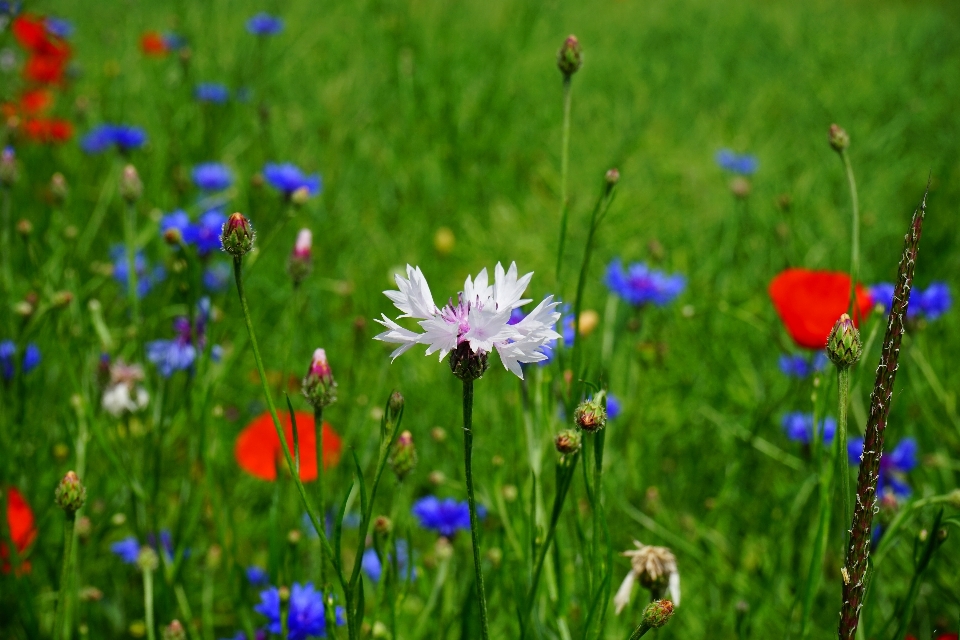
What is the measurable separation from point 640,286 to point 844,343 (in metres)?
0.77

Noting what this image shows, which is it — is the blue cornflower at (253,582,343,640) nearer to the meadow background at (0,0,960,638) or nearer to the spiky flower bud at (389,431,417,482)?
the meadow background at (0,0,960,638)

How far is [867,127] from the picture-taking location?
8.58 feet

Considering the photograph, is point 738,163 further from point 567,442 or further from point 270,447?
point 567,442

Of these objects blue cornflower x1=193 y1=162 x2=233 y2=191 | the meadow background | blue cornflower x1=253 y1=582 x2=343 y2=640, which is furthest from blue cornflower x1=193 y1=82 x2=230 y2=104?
blue cornflower x1=253 y1=582 x2=343 y2=640

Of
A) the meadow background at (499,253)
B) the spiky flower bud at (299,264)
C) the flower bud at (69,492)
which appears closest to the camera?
the flower bud at (69,492)

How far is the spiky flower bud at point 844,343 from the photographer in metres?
0.61

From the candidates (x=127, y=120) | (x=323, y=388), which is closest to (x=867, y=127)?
(x=127, y=120)

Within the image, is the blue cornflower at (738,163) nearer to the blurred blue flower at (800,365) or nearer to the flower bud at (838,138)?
the blurred blue flower at (800,365)

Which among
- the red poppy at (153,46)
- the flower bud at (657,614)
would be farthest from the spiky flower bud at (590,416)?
the red poppy at (153,46)

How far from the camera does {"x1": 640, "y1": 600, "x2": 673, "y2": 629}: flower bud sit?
61 centimetres

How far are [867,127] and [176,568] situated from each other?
245 centimetres

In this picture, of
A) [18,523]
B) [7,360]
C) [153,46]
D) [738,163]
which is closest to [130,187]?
[7,360]

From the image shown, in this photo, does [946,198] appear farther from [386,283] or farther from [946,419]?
[386,283]

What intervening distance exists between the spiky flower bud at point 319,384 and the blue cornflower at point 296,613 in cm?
23
